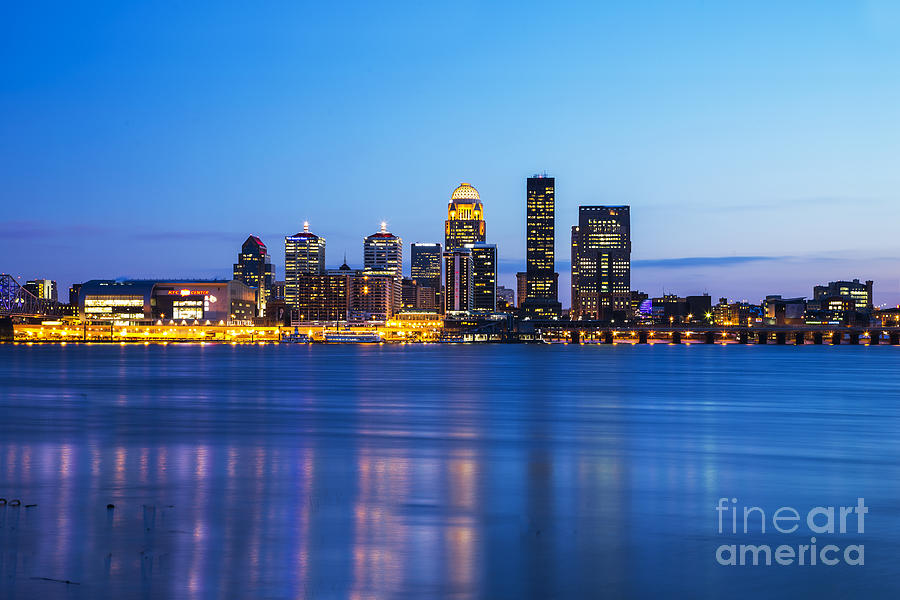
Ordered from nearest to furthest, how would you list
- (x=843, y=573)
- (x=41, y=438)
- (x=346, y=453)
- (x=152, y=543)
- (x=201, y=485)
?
(x=843, y=573), (x=152, y=543), (x=201, y=485), (x=346, y=453), (x=41, y=438)

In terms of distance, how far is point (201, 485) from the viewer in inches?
990

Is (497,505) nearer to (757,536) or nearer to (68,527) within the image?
(757,536)

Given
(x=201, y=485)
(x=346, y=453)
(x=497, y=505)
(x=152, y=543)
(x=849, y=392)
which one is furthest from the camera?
(x=849, y=392)

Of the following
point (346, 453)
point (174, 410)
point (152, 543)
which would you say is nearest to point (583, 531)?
point (152, 543)

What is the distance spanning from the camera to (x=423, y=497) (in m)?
23.7

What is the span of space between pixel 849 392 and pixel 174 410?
52156 millimetres

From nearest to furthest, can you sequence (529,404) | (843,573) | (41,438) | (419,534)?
(843,573) < (419,534) < (41,438) < (529,404)

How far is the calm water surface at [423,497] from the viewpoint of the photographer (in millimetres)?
15461

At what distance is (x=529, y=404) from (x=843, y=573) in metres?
44.5

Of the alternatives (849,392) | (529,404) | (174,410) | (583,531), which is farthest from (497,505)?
(849,392)

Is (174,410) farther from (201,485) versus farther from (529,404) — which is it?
(201,485)

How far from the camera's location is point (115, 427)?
138 feet

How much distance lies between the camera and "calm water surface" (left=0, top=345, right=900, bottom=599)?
15.5m

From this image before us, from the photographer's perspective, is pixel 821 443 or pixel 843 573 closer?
pixel 843 573
